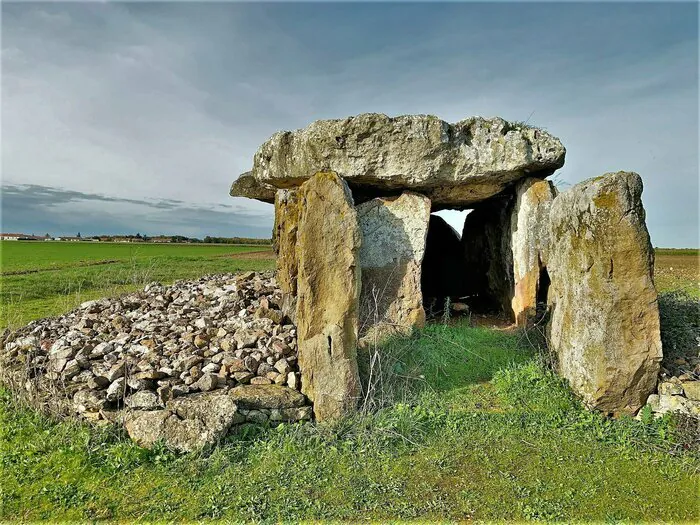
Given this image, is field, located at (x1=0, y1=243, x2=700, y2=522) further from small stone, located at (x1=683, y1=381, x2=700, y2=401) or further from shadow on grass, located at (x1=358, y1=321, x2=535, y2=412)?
small stone, located at (x1=683, y1=381, x2=700, y2=401)

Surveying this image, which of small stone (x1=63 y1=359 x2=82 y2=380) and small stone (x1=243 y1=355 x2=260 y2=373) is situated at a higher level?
small stone (x1=243 y1=355 x2=260 y2=373)

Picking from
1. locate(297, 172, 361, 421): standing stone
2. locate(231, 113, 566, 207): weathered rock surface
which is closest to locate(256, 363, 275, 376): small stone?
locate(297, 172, 361, 421): standing stone

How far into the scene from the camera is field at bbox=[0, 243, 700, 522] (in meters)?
4.93

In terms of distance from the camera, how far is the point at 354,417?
653cm

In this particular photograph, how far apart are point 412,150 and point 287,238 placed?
2.90m

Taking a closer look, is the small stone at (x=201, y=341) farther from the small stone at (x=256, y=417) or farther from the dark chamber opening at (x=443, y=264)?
the dark chamber opening at (x=443, y=264)

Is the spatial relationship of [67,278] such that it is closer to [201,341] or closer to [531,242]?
[201,341]

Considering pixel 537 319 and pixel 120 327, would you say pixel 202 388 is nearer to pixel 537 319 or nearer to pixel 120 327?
pixel 120 327

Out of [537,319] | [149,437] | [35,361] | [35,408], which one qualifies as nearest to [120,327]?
[35,361]

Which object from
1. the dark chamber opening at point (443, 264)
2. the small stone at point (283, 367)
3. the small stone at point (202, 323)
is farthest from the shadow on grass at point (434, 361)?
the dark chamber opening at point (443, 264)

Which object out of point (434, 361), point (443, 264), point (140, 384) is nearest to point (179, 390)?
point (140, 384)

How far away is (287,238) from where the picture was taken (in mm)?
9430

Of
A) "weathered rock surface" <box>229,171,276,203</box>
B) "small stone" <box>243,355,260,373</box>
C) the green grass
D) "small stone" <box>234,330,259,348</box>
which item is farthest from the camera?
the green grass

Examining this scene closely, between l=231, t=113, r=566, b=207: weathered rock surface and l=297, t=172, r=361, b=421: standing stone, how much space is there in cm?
171
